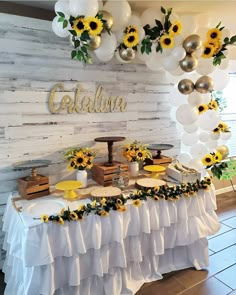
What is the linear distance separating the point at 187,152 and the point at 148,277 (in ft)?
4.39

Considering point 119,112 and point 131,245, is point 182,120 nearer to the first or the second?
point 119,112

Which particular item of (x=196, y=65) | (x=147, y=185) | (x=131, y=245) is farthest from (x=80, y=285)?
(x=196, y=65)

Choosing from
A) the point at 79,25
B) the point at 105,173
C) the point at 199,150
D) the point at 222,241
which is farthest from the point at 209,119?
the point at 79,25

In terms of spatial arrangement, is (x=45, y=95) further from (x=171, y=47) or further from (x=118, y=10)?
(x=171, y=47)

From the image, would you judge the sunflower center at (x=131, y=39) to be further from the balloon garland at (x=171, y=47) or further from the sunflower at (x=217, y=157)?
the sunflower at (x=217, y=157)

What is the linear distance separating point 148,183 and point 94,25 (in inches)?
50.2

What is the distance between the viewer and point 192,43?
1.93 metres

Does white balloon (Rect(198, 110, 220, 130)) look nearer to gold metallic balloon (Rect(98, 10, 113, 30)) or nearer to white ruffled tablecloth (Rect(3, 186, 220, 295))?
white ruffled tablecloth (Rect(3, 186, 220, 295))

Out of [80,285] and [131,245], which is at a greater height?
[131,245]

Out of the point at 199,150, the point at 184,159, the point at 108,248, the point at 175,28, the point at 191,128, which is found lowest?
the point at 108,248

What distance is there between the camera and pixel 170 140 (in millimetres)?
2861

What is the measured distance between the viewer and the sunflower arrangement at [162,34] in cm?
184

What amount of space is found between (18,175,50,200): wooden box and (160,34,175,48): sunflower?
4.55 ft

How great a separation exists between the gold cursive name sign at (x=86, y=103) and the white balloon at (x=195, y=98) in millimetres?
637
